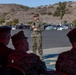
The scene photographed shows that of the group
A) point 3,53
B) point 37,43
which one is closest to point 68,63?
point 3,53

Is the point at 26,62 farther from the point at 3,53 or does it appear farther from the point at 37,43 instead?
the point at 37,43

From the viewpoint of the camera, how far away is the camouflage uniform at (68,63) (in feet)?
10.9

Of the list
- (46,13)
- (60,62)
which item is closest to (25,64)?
(60,62)

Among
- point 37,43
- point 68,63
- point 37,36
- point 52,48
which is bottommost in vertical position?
point 52,48

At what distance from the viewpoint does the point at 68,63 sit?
3344mm

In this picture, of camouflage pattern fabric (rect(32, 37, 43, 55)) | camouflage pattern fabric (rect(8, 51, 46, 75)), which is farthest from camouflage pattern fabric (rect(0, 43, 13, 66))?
camouflage pattern fabric (rect(32, 37, 43, 55))

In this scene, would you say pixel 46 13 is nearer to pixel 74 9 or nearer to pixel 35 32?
pixel 74 9

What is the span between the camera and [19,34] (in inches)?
147

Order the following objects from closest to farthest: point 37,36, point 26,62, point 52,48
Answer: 1. point 26,62
2. point 37,36
3. point 52,48

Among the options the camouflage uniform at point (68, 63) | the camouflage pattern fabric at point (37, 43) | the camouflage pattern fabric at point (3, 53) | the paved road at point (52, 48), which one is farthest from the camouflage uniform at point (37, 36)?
the camouflage uniform at point (68, 63)

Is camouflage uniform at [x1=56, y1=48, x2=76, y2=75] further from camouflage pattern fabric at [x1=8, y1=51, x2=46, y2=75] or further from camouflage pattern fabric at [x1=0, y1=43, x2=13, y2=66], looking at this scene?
camouflage pattern fabric at [x1=0, y1=43, x2=13, y2=66]

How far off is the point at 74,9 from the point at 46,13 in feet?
25.6

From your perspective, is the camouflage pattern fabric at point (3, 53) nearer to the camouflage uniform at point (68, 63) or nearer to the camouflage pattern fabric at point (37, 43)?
the camouflage uniform at point (68, 63)

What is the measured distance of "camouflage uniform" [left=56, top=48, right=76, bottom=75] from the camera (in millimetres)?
3326
